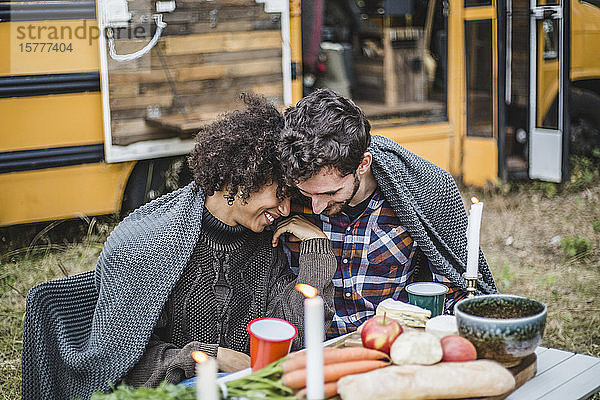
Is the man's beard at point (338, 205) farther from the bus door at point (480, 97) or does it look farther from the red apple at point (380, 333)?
the bus door at point (480, 97)

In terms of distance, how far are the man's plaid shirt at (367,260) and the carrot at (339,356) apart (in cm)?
78

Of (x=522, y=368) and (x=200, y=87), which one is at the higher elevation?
(x=200, y=87)

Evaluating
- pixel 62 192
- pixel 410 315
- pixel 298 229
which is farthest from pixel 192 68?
pixel 410 315

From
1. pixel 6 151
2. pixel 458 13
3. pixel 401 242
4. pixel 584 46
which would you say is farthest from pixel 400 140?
pixel 401 242

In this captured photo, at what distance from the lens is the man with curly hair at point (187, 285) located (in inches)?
91.1

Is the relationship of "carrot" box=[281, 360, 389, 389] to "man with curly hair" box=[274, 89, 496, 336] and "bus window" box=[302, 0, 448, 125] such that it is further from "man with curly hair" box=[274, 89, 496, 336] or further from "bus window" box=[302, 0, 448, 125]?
"bus window" box=[302, 0, 448, 125]

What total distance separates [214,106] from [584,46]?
10.6 feet

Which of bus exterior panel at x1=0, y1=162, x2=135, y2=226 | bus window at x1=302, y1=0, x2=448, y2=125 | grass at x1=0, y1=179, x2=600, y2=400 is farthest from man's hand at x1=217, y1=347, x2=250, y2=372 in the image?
bus window at x1=302, y1=0, x2=448, y2=125

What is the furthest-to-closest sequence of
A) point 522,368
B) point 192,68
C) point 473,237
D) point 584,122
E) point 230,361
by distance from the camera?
point 584,122, point 192,68, point 230,361, point 473,237, point 522,368

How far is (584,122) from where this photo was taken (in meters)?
6.66

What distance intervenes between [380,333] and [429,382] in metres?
0.22

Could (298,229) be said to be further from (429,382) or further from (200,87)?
(200,87)

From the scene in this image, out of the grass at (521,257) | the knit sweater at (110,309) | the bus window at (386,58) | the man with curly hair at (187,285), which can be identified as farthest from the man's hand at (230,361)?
the bus window at (386,58)

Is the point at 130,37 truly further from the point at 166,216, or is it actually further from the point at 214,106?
the point at 166,216
